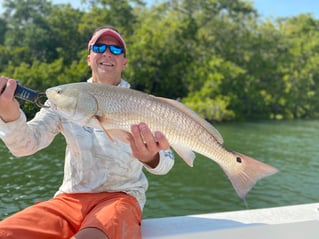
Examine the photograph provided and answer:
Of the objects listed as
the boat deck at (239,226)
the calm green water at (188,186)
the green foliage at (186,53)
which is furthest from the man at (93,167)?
the green foliage at (186,53)

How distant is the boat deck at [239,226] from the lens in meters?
2.33

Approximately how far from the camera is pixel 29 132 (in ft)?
7.61

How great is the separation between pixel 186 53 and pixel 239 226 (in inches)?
1282

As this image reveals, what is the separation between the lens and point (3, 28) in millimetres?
36938

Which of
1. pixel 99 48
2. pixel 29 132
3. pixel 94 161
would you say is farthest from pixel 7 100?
pixel 99 48

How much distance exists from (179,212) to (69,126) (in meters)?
5.58

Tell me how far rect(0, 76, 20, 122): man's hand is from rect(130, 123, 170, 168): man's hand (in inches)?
26.0

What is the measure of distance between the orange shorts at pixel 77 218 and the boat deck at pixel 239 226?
0.18 metres

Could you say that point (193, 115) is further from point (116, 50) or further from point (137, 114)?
point (116, 50)

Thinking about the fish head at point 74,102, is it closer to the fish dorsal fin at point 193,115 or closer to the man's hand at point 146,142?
the man's hand at point 146,142

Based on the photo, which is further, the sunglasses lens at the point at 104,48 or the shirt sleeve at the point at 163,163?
the sunglasses lens at the point at 104,48

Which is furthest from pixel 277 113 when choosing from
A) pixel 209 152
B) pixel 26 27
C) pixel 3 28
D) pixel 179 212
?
pixel 209 152

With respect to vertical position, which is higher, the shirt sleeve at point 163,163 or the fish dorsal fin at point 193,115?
the fish dorsal fin at point 193,115

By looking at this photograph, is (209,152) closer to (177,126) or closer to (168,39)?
(177,126)
